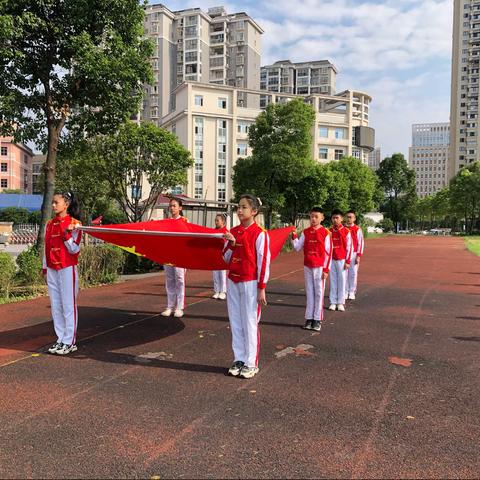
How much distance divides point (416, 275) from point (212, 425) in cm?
1392

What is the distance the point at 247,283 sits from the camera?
523cm

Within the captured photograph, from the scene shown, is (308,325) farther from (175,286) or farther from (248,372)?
(248,372)

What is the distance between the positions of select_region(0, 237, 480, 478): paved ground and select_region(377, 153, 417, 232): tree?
71.5 meters

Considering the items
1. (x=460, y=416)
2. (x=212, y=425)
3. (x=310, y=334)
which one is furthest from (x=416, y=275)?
(x=212, y=425)

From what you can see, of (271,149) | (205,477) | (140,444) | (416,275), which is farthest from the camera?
(271,149)

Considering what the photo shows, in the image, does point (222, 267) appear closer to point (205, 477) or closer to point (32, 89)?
point (205, 477)

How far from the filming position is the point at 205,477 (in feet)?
10.5

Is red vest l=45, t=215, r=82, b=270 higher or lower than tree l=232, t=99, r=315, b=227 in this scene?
lower

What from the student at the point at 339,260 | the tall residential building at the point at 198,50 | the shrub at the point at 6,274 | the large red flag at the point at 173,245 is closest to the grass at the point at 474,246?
the student at the point at 339,260

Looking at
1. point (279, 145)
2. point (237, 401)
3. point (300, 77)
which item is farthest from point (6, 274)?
point (300, 77)

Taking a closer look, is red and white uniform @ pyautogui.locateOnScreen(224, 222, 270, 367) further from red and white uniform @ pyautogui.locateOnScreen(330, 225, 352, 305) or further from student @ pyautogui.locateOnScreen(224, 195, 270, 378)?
red and white uniform @ pyautogui.locateOnScreen(330, 225, 352, 305)

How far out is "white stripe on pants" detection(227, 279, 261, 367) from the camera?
523 cm

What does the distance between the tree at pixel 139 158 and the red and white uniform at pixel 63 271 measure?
17871 millimetres

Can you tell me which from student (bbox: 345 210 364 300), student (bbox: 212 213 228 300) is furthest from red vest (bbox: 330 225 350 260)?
student (bbox: 212 213 228 300)
